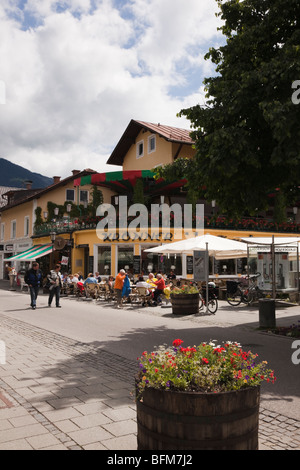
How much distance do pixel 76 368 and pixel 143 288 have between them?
11.1 metres

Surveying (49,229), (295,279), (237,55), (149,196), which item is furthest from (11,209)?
(237,55)

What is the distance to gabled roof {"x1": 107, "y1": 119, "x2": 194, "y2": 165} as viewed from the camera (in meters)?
30.1

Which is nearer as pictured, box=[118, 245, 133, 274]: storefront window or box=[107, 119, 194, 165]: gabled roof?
box=[118, 245, 133, 274]: storefront window

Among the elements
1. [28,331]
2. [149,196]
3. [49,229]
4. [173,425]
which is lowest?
[28,331]

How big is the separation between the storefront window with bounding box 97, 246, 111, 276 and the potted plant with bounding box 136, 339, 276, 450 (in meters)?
24.7

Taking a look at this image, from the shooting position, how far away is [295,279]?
1905 centimetres

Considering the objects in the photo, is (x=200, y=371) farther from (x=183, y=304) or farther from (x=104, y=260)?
(x=104, y=260)

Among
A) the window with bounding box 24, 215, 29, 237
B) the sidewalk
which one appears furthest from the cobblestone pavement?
the window with bounding box 24, 215, 29, 237

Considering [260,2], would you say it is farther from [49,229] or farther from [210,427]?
[49,229]

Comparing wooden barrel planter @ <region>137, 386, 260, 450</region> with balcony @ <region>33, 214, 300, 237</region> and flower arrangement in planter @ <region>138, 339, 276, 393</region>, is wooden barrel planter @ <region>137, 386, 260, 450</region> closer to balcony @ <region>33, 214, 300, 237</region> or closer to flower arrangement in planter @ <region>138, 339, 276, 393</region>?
flower arrangement in planter @ <region>138, 339, 276, 393</region>

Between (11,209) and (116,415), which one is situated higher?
(11,209)

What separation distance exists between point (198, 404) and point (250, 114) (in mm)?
8076

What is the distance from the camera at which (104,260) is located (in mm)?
27891

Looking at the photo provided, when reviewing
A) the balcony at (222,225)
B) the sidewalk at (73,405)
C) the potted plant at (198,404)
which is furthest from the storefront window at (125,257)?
the potted plant at (198,404)
